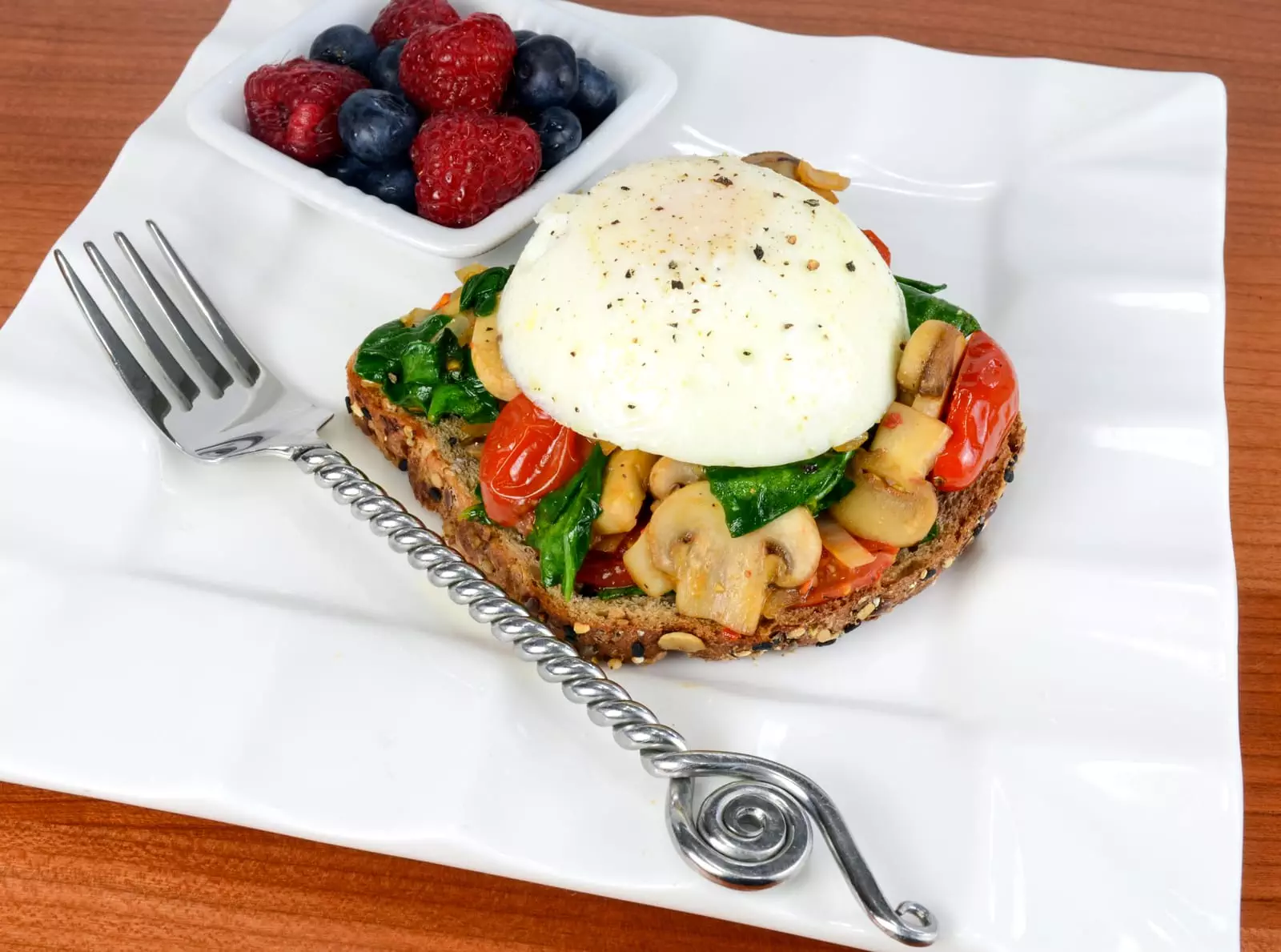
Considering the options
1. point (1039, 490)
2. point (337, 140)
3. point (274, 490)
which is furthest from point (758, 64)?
point (274, 490)

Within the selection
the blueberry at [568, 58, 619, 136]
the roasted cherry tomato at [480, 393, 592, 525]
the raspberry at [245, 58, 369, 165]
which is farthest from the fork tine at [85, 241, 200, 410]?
the blueberry at [568, 58, 619, 136]

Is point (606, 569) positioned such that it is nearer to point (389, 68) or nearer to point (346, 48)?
point (389, 68)

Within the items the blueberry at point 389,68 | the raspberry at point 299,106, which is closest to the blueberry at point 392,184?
the raspberry at point 299,106

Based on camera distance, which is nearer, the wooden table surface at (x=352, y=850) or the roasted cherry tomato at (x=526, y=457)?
the wooden table surface at (x=352, y=850)

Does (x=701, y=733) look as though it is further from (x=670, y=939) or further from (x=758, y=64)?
(x=758, y=64)

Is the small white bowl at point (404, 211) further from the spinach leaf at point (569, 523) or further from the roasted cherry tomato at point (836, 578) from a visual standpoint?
the roasted cherry tomato at point (836, 578)

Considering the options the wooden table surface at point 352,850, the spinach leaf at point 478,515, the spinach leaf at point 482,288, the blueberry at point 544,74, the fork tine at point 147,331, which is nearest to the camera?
the wooden table surface at point 352,850

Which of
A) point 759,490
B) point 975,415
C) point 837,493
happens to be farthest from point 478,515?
point 975,415
